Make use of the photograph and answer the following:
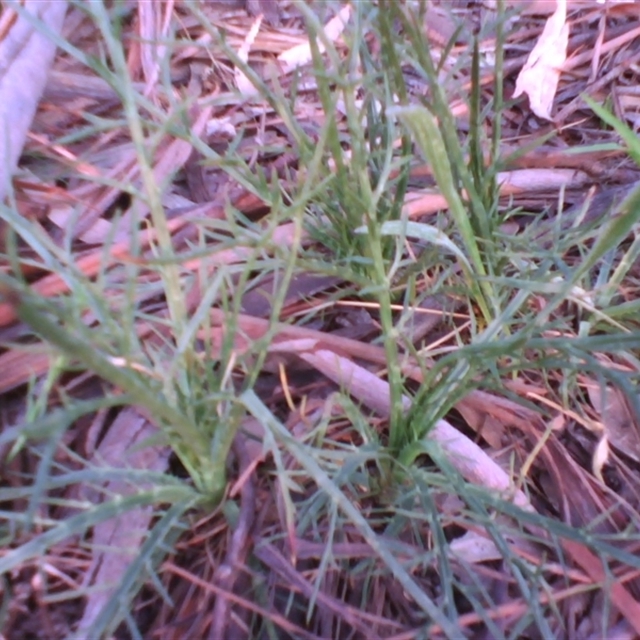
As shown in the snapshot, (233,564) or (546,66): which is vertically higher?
(546,66)

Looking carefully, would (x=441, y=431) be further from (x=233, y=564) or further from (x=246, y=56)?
(x=246, y=56)

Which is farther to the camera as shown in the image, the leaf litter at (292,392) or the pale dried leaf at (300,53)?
the pale dried leaf at (300,53)

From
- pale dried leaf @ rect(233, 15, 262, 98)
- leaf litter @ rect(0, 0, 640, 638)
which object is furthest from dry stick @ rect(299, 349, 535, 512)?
pale dried leaf @ rect(233, 15, 262, 98)

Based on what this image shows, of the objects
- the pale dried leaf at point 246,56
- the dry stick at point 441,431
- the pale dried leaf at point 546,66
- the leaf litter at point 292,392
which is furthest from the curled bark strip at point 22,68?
the pale dried leaf at point 546,66

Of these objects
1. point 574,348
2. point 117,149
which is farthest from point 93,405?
point 117,149

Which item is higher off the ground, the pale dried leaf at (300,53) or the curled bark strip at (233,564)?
the pale dried leaf at (300,53)

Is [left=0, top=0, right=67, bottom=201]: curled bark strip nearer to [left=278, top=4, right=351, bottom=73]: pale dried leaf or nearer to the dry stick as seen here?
[left=278, top=4, right=351, bottom=73]: pale dried leaf

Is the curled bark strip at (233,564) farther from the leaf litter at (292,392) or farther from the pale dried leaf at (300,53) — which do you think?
the pale dried leaf at (300,53)

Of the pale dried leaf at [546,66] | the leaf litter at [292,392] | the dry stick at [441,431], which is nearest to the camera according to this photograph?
the leaf litter at [292,392]

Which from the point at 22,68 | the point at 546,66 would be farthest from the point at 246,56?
the point at 546,66
